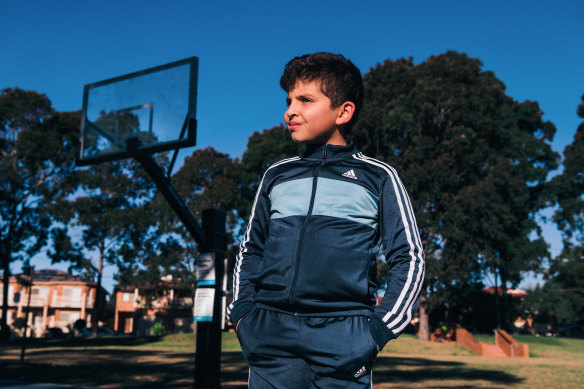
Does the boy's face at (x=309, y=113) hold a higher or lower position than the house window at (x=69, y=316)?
higher

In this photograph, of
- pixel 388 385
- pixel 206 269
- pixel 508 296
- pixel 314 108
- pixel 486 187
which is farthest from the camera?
pixel 508 296

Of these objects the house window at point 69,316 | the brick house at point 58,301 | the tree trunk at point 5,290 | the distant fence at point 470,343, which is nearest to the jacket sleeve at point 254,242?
the distant fence at point 470,343

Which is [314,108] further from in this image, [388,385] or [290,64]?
[388,385]

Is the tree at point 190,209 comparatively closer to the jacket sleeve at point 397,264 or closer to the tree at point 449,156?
the tree at point 449,156

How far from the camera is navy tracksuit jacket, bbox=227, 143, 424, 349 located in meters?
1.97

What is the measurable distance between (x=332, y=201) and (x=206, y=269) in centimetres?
659

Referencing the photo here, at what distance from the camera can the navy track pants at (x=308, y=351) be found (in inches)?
74.0

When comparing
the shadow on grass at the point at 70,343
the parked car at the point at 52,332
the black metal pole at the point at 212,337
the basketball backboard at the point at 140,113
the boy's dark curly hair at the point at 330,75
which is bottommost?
the parked car at the point at 52,332

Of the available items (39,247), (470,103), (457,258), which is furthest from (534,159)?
(39,247)

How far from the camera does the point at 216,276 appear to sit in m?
8.38

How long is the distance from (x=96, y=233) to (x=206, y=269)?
29.5 meters

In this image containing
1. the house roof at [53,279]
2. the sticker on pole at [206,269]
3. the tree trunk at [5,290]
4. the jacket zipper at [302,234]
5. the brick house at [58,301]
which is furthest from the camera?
the house roof at [53,279]

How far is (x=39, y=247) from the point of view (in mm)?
34281

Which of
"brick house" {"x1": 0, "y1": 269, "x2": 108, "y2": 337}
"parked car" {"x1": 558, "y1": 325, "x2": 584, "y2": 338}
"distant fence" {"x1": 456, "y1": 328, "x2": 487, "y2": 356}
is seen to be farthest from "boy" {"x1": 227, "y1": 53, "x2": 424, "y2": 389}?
"brick house" {"x1": 0, "y1": 269, "x2": 108, "y2": 337}
